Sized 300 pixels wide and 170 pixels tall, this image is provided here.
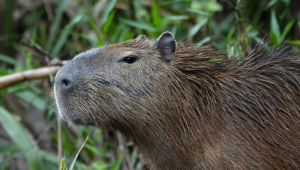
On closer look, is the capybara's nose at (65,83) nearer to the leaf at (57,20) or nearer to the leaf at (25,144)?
the leaf at (25,144)

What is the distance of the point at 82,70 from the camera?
2637 millimetres

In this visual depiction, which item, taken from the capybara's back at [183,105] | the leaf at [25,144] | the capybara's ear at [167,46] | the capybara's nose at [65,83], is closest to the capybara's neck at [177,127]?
the capybara's back at [183,105]

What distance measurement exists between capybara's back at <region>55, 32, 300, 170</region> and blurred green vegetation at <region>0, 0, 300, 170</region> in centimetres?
61

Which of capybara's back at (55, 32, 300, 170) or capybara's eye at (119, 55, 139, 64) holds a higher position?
capybara's eye at (119, 55, 139, 64)

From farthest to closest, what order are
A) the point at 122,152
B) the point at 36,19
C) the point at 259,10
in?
1. the point at 36,19
2. the point at 259,10
3. the point at 122,152

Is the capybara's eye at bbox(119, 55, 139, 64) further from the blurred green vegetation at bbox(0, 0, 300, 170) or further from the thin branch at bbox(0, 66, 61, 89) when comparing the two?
the thin branch at bbox(0, 66, 61, 89)

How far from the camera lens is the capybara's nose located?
2600 mm

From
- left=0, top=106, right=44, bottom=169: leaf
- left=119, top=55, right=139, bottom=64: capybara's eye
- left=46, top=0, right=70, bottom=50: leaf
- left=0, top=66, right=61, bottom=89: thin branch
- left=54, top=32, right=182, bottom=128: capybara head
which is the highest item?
left=46, top=0, right=70, bottom=50: leaf

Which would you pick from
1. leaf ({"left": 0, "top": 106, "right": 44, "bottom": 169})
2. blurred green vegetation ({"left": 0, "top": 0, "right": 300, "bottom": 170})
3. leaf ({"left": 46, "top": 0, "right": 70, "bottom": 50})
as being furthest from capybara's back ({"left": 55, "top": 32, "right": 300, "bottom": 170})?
leaf ({"left": 46, "top": 0, "right": 70, "bottom": 50})

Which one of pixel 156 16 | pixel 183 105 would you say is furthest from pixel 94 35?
pixel 183 105

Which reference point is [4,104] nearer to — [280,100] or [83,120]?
[83,120]

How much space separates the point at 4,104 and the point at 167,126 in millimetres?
3345

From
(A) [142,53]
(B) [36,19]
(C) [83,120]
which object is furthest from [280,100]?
(B) [36,19]

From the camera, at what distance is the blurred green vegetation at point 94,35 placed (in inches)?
155
